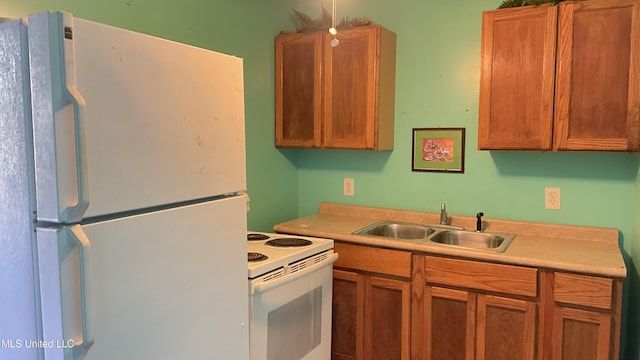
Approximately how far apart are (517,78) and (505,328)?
1265 millimetres

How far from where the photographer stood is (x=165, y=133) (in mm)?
1357

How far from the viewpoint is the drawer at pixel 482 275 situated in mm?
2156

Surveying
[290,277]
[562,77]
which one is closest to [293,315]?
[290,277]

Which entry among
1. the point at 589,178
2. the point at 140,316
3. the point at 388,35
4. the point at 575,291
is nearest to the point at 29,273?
the point at 140,316

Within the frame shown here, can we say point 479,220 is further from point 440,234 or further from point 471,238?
point 440,234

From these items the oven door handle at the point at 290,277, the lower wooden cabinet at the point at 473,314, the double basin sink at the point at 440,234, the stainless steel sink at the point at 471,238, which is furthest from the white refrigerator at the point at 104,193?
the stainless steel sink at the point at 471,238

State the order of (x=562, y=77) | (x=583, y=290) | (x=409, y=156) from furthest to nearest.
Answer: (x=409, y=156)
(x=562, y=77)
(x=583, y=290)

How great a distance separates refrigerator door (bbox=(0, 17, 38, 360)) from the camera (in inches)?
42.6

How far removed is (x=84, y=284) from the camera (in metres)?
1.10

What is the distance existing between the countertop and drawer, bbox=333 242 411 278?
4cm

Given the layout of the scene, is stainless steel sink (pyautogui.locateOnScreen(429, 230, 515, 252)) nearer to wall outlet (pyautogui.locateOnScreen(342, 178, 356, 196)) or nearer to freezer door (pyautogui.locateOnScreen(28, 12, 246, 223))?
wall outlet (pyautogui.locateOnScreen(342, 178, 356, 196))

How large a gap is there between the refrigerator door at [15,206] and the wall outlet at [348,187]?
2.36 metres

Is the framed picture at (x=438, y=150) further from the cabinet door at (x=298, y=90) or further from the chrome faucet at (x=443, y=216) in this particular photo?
the cabinet door at (x=298, y=90)

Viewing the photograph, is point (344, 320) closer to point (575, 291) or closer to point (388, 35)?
point (575, 291)
